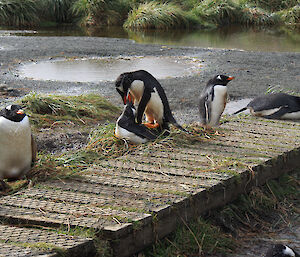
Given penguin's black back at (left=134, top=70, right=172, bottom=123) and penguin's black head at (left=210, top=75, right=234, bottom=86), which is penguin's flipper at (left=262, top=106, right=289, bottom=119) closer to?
penguin's black head at (left=210, top=75, right=234, bottom=86)

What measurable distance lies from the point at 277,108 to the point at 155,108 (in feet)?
4.72

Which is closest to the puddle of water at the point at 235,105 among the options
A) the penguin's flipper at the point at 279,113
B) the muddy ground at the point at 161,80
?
the muddy ground at the point at 161,80

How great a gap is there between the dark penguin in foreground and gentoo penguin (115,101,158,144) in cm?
11

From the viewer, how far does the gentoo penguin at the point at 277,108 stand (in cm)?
542

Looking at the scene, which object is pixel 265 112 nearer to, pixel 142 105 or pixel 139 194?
pixel 142 105

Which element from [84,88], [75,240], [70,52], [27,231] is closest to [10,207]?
[27,231]

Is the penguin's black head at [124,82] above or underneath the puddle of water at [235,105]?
above

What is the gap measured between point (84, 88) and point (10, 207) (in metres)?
5.38

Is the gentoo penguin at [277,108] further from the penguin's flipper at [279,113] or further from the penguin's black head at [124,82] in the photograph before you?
the penguin's black head at [124,82]

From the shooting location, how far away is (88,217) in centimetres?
295

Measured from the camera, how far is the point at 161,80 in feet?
29.6

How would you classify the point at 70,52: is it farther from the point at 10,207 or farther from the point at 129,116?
the point at 10,207

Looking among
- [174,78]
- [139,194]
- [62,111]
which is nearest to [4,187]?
[139,194]

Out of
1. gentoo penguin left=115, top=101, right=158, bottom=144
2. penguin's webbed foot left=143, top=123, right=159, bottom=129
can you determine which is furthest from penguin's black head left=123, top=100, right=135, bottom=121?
penguin's webbed foot left=143, top=123, right=159, bottom=129
